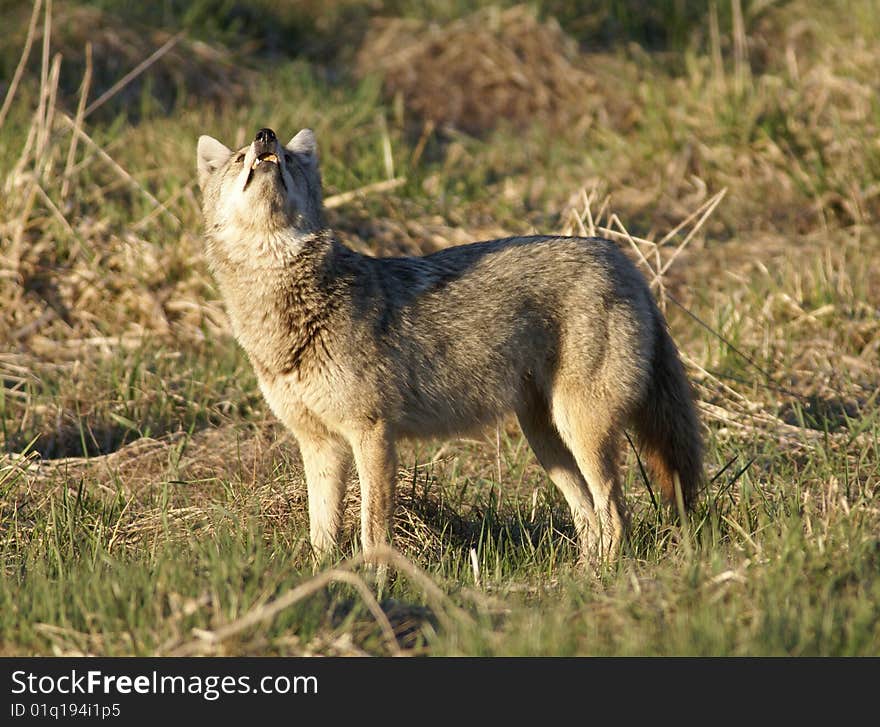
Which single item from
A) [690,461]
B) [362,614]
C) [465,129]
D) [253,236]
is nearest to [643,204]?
[465,129]

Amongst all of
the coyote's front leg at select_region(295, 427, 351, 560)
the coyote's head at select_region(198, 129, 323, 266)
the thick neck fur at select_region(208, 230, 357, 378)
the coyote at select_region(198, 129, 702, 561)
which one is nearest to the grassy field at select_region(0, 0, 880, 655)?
the coyote's front leg at select_region(295, 427, 351, 560)

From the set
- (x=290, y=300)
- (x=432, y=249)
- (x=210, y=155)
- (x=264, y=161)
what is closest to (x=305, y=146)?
(x=210, y=155)

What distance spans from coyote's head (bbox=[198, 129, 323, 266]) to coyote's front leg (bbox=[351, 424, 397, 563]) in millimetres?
874

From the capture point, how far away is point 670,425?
5.68 meters

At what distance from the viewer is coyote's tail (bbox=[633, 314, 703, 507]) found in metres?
5.65

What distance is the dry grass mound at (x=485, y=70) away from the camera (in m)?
11.3

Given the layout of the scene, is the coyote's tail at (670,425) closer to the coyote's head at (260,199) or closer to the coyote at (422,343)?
the coyote at (422,343)

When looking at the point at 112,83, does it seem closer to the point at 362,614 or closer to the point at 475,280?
the point at 475,280

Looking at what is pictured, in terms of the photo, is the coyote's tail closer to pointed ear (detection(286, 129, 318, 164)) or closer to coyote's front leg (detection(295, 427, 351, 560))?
coyote's front leg (detection(295, 427, 351, 560))

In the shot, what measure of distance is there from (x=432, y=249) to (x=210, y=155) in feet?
11.5

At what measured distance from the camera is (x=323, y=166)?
933 cm

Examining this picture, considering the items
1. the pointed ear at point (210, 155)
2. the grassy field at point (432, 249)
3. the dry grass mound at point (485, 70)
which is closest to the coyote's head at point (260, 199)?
the pointed ear at point (210, 155)

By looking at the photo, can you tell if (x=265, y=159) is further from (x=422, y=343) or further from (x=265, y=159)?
(x=422, y=343)

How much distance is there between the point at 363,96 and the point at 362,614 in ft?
23.0
